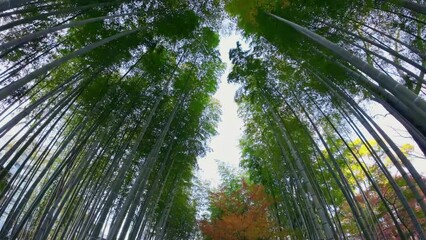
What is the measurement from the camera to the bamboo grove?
3779 mm

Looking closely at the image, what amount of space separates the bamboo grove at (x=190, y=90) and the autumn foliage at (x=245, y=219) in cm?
78

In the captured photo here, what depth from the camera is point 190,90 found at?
6.51m

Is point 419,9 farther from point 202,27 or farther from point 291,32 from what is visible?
point 202,27

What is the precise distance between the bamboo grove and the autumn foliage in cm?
78

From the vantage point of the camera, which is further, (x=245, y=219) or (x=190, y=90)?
(x=245, y=219)

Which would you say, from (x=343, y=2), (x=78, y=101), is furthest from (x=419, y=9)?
(x=78, y=101)

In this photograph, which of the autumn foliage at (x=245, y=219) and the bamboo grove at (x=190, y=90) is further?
the autumn foliage at (x=245, y=219)

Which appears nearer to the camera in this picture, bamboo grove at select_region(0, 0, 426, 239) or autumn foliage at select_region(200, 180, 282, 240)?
bamboo grove at select_region(0, 0, 426, 239)

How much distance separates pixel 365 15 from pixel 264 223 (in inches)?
232

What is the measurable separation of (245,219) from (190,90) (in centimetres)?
419

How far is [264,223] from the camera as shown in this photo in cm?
827

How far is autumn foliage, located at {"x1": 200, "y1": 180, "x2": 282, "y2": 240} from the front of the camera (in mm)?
8234

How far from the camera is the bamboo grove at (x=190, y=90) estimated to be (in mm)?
3779

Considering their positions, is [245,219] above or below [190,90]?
below
